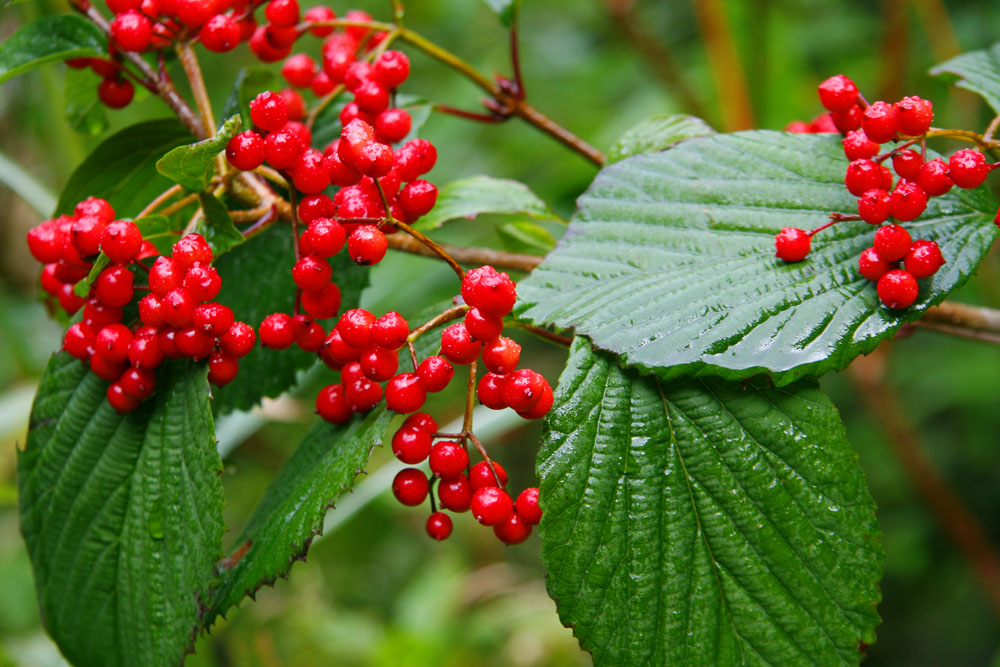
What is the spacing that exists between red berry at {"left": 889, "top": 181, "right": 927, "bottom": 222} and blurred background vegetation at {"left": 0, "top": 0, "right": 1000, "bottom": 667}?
140cm

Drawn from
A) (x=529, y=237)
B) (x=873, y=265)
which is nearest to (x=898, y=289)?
(x=873, y=265)

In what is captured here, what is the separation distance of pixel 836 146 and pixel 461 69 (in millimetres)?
682

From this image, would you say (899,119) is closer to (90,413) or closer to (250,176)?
(250,176)

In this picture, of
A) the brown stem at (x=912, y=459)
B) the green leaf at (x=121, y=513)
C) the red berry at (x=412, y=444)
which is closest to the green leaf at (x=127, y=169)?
the green leaf at (x=121, y=513)

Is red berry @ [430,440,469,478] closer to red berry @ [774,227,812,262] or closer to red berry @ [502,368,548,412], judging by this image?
red berry @ [502,368,548,412]

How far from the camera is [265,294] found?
1.27 m

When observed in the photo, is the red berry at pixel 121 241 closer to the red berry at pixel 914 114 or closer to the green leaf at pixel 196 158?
the green leaf at pixel 196 158

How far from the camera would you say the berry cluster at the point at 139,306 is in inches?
36.8

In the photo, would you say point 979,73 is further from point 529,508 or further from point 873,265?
point 529,508

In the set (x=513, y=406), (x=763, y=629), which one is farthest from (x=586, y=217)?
(x=763, y=629)

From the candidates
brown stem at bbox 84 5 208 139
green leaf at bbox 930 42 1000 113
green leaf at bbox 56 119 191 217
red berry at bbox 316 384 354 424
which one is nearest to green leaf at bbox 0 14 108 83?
brown stem at bbox 84 5 208 139

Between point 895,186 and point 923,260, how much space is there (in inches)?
5.5

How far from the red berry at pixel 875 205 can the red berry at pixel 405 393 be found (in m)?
0.57

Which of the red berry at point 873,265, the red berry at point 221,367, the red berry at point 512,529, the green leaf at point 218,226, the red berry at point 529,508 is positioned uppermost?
the red berry at point 873,265
